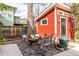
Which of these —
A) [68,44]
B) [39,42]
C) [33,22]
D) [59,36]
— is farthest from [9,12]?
[68,44]

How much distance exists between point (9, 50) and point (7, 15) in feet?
1.52

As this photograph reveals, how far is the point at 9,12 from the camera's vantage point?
214 centimetres

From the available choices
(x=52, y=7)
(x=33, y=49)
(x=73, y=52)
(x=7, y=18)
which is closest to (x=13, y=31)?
(x=7, y=18)

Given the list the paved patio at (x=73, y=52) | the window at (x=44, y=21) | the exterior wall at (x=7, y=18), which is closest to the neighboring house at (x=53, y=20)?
the window at (x=44, y=21)

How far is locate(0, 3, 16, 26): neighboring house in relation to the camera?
2.12 meters

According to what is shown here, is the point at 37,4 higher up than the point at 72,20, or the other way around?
the point at 37,4

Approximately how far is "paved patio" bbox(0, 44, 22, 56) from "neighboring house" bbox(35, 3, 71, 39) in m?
0.38

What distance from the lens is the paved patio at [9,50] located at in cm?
210

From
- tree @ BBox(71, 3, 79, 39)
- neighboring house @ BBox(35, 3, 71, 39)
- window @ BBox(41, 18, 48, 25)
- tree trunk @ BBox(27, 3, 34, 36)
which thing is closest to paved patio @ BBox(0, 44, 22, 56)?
tree trunk @ BBox(27, 3, 34, 36)

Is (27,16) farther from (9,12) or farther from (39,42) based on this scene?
(39,42)

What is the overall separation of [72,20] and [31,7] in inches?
22.7

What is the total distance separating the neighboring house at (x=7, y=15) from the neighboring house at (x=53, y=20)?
0.34 metres

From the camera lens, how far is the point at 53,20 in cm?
216

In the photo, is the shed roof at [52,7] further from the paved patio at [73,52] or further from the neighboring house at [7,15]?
the paved patio at [73,52]
